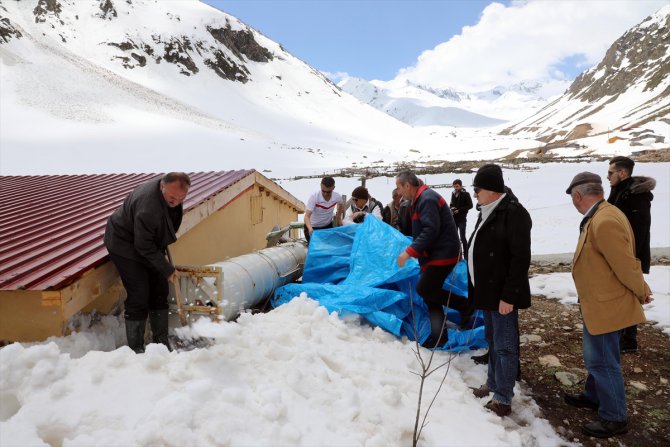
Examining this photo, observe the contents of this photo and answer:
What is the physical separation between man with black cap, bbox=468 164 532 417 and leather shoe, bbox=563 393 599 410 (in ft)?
2.10

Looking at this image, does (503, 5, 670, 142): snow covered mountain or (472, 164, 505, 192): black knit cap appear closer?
(472, 164, 505, 192): black knit cap

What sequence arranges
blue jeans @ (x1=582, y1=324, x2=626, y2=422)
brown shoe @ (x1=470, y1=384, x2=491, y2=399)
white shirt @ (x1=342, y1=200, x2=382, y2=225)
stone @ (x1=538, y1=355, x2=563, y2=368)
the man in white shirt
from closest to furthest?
blue jeans @ (x1=582, y1=324, x2=626, y2=422) → brown shoe @ (x1=470, y1=384, x2=491, y2=399) → stone @ (x1=538, y1=355, x2=563, y2=368) → the man in white shirt → white shirt @ (x1=342, y1=200, x2=382, y2=225)

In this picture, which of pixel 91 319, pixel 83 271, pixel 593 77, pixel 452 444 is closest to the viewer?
pixel 452 444

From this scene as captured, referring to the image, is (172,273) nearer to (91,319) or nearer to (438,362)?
(91,319)

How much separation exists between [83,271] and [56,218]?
7.41 ft

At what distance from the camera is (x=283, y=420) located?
2.66 meters

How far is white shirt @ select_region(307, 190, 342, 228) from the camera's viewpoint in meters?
6.66

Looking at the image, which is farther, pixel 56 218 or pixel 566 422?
pixel 56 218

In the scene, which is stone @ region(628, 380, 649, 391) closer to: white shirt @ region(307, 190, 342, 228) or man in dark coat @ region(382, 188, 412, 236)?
man in dark coat @ region(382, 188, 412, 236)

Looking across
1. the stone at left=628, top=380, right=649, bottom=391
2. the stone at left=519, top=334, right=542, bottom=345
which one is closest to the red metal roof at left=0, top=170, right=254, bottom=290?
the stone at left=519, top=334, right=542, bottom=345

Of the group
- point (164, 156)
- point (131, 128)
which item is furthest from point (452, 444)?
point (131, 128)

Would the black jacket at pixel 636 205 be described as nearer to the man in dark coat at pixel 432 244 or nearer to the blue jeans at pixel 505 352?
the man in dark coat at pixel 432 244

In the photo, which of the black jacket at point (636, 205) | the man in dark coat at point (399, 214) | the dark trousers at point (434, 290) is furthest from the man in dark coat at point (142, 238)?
the black jacket at point (636, 205)

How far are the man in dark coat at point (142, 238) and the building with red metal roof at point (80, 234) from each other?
28 cm
